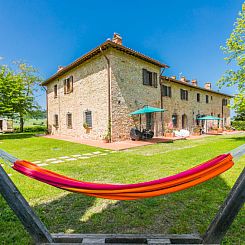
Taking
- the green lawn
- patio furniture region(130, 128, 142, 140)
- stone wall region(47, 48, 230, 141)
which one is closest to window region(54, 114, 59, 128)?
stone wall region(47, 48, 230, 141)

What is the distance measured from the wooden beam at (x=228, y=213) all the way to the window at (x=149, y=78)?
1190 centimetres

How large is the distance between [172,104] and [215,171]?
15.0 meters

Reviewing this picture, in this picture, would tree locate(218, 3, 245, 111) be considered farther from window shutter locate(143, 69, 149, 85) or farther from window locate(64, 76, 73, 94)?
window locate(64, 76, 73, 94)

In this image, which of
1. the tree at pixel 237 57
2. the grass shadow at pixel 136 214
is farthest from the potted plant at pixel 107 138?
the tree at pixel 237 57

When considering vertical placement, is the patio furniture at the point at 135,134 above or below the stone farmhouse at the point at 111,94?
below

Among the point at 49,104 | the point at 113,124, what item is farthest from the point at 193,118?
the point at 49,104

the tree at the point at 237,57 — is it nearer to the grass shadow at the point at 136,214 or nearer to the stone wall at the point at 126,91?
A: the stone wall at the point at 126,91

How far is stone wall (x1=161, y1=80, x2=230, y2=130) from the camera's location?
15555 millimetres

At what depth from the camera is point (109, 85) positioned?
34.9ft

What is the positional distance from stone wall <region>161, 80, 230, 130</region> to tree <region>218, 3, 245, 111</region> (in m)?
4.71

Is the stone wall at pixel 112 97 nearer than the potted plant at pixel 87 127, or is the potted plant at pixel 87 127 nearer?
the stone wall at pixel 112 97

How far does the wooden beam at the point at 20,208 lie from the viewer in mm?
1473

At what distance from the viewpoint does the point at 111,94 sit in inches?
418

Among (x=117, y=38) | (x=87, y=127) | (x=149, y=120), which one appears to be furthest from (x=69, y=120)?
(x=117, y=38)
